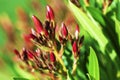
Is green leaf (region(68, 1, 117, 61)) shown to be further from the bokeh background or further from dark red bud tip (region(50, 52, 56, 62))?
the bokeh background

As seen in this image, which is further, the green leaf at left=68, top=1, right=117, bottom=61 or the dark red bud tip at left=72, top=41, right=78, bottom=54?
the green leaf at left=68, top=1, right=117, bottom=61

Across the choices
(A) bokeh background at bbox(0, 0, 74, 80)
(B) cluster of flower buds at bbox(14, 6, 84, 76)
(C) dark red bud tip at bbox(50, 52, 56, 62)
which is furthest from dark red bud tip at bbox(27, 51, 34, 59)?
(A) bokeh background at bbox(0, 0, 74, 80)

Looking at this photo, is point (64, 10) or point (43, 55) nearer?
point (43, 55)

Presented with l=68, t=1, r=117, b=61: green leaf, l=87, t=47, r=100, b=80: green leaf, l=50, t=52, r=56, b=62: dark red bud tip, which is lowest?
l=87, t=47, r=100, b=80: green leaf

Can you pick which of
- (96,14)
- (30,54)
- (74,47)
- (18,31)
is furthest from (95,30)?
(18,31)

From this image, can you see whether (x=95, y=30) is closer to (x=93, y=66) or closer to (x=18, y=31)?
(x=93, y=66)

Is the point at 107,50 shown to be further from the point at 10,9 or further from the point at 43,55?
the point at 10,9

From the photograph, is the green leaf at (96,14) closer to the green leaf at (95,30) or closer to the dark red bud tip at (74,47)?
the green leaf at (95,30)

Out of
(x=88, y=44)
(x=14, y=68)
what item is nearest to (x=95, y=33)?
(x=88, y=44)

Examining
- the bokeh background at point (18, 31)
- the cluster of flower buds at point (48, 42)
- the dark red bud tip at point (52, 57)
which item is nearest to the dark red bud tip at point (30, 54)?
the cluster of flower buds at point (48, 42)
